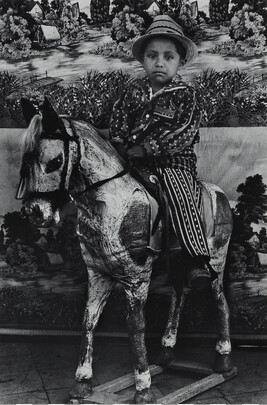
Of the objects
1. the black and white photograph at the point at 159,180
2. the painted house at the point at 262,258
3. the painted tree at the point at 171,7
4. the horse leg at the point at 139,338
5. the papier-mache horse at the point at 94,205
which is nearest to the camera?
the papier-mache horse at the point at 94,205

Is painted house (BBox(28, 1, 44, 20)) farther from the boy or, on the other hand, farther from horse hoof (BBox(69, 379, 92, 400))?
horse hoof (BBox(69, 379, 92, 400))

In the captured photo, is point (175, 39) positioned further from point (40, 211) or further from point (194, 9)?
point (40, 211)

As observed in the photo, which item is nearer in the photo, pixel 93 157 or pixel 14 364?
pixel 93 157

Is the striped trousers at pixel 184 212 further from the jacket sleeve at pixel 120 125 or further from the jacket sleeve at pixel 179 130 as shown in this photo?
the jacket sleeve at pixel 120 125

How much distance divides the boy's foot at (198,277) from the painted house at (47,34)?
7.62ft

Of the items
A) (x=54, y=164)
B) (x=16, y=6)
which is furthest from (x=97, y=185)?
(x=16, y=6)

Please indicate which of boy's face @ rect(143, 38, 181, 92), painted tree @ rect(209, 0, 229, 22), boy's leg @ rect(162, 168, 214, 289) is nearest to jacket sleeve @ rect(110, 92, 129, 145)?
boy's face @ rect(143, 38, 181, 92)

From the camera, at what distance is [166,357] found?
4352 millimetres

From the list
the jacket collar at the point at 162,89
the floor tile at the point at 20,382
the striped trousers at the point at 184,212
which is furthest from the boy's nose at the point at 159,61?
the floor tile at the point at 20,382

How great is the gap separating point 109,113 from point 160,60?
3.26ft

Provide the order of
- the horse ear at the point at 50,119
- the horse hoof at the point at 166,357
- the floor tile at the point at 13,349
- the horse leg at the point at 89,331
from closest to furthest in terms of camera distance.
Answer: the horse ear at the point at 50,119 → the horse leg at the point at 89,331 → the horse hoof at the point at 166,357 → the floor tile at the point at 13,349

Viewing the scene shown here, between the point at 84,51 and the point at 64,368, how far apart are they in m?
2.51

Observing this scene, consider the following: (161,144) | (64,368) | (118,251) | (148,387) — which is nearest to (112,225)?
(118,251)

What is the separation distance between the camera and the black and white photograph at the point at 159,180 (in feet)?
12.9
